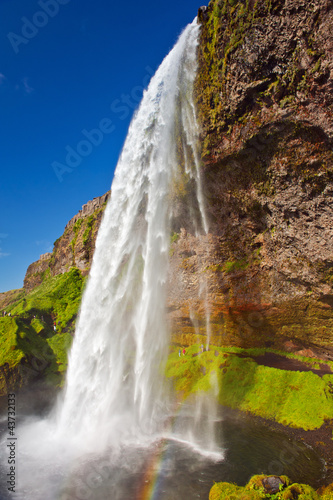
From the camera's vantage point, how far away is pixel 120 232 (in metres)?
18.7

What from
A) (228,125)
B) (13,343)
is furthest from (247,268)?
(13,343)

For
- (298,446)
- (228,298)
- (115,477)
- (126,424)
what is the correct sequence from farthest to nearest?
(228,298)
(126,424)
(298,446)
(115,477)

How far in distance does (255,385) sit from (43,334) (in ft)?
59.3

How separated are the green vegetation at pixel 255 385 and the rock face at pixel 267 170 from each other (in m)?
1.67

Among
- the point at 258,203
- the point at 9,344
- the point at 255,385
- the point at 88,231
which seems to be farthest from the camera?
the point at 88,231

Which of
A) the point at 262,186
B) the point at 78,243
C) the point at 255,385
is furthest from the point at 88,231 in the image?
the point at 255,385

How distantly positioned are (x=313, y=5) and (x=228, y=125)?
569 cm

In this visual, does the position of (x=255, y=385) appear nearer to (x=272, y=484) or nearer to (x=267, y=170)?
(x=272, y=484)

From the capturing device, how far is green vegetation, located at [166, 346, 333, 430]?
12562mm

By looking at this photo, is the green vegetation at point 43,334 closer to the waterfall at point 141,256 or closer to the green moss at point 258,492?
the waterfall at point 141,256

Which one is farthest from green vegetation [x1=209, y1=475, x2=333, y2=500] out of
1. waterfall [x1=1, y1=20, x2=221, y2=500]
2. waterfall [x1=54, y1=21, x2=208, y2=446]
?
waterfall [x1=54, y1=21, x2=208, y2=446]

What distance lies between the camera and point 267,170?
14336 mm

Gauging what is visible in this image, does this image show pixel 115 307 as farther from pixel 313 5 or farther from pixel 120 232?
pixel 313 5

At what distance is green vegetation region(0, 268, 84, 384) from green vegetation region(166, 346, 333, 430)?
920 cm
